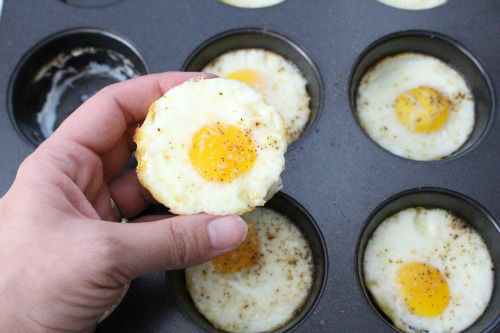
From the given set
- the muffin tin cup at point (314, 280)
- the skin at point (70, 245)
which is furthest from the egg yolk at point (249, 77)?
the skin at point (70, 245)

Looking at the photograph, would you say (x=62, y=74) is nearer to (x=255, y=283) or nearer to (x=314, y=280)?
(x=255, y=283)

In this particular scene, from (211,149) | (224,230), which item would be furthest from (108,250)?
(211,149)

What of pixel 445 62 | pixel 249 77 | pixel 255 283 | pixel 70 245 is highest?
pixel 445 62

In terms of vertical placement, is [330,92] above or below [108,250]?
above

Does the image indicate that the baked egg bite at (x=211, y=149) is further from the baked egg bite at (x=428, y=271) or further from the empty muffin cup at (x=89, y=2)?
the empty muffin cup at (x=89, y=2)

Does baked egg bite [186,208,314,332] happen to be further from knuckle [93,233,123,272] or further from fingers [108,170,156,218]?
knuckle [93,233,123,272]

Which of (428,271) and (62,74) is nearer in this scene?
(428,271)
